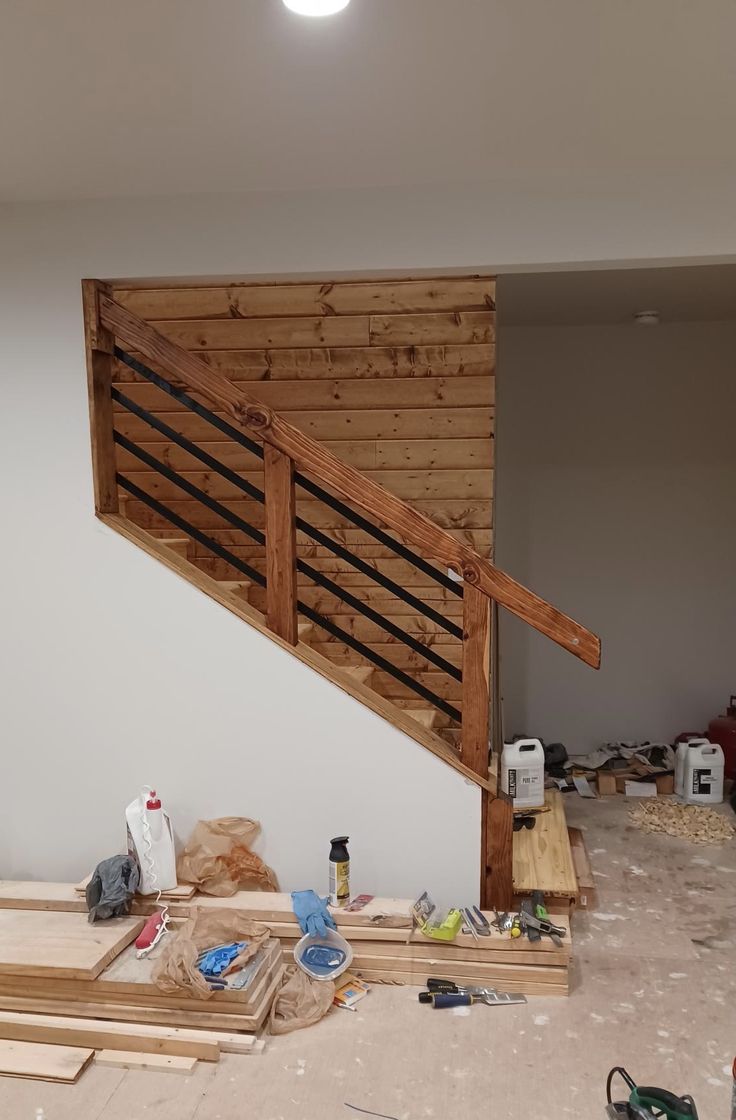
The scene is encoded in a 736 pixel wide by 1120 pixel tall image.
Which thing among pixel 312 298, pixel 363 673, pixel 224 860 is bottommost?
pixel 224 860

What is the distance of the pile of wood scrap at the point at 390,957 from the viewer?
226 cm

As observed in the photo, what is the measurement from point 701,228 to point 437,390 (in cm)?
120

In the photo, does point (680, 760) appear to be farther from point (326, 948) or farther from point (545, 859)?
point (326, 948)

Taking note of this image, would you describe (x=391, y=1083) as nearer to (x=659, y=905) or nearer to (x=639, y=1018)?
(x=639, y=1018)

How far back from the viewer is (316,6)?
62.5 inches

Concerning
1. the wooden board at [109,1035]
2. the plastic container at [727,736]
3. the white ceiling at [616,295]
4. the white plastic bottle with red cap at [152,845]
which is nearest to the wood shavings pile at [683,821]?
the plastic container at [727,736]

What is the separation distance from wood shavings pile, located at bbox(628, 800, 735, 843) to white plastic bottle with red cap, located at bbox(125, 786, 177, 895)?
222cm

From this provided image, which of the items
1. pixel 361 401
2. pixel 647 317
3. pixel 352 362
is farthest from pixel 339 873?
pixel 647 317

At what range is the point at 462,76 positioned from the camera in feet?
6.24

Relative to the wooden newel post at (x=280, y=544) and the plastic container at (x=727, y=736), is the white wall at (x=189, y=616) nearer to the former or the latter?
the wooden newel post at (x=280, y=544)

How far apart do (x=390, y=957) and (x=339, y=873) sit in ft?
0.96

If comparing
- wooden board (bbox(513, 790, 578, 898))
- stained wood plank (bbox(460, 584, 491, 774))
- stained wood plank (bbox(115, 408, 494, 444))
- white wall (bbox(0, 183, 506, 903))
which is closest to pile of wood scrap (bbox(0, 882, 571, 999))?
wooden board (bbox(513, 790, 578, 898))

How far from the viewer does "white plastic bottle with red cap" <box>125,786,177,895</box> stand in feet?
8.63

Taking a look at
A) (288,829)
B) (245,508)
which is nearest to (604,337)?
(245,508)
